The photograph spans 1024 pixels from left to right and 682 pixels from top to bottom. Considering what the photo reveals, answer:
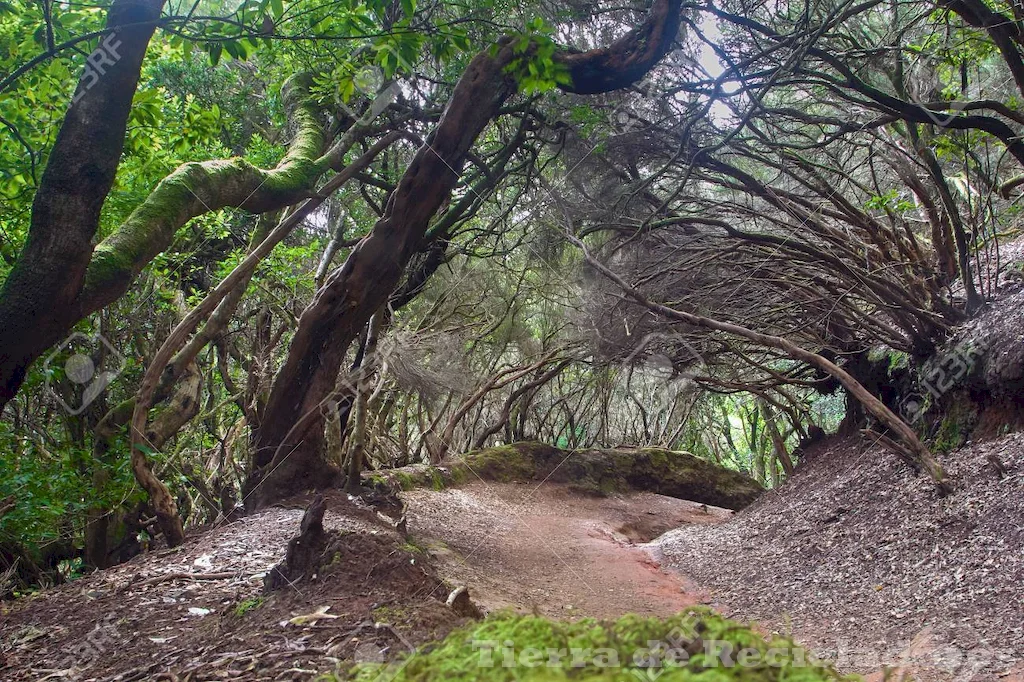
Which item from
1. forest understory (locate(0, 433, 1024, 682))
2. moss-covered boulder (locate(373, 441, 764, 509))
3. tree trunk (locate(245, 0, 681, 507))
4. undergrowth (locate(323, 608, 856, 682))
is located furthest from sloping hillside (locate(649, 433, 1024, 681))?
moss-covered boulder (locate(373, 441, 764, 509))

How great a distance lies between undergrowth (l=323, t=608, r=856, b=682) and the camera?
873mm

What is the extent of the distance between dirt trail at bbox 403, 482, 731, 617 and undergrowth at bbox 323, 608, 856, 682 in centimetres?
290

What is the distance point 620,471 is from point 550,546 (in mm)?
5643

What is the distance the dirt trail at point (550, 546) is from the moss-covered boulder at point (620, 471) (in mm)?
385

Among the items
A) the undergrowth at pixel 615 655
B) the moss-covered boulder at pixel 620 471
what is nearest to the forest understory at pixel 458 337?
the undergrowth at pixel 615 655

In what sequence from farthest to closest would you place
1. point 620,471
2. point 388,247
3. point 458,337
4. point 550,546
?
point 620,471
point 458,337
point 550,546
point 388,247

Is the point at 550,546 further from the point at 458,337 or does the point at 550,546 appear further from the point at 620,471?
the point at 620,471

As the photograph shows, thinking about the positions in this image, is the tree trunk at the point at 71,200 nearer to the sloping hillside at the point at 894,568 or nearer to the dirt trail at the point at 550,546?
the dirt trail at the point at 550,546

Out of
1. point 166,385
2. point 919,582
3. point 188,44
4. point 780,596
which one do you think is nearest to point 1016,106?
point 919,582

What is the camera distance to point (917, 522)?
15.2 feet

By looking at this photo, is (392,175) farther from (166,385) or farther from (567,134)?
(166,385)

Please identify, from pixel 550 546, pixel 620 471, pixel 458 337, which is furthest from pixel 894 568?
pixel 620 471

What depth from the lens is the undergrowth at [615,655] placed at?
0.87 metres

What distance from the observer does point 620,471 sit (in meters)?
12.6
